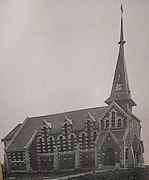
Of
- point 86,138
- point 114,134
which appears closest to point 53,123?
point 86,138

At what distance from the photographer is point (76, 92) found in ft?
9.30

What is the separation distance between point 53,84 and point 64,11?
1.30ft

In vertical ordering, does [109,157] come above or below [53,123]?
below

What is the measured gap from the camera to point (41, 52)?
296 centimetres

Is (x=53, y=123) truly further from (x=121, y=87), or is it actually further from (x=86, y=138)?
(x=121, y=87)

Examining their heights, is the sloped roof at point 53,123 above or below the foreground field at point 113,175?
above

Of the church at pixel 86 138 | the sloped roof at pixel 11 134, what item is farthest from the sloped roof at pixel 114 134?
the sloped roof at pixel 11 134

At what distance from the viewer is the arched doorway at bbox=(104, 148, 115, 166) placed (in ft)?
8.90

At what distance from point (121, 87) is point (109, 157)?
0.36 meters

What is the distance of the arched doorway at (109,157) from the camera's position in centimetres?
271

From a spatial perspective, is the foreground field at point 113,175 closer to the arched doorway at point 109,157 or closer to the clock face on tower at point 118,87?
the arched doorway at point 109,157

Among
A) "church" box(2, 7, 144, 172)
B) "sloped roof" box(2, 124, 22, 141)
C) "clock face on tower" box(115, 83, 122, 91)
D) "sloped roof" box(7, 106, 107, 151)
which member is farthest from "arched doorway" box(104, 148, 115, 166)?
"sloped roof" box(2, 124, 22, 141)

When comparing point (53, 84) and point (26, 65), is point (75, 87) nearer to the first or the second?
point (53, 84)

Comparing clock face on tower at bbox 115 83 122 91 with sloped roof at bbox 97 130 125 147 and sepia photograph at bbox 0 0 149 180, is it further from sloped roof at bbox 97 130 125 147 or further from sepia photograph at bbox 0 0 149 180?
sloped roof at bbox 97 130 125 147
